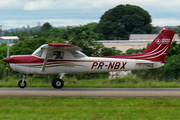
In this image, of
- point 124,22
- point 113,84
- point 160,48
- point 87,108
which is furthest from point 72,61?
point 124,22

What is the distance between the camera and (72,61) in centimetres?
1636

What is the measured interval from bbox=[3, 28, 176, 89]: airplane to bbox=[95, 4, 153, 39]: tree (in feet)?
214

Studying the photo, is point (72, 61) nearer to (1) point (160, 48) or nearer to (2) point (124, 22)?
(1) point (160, 48)

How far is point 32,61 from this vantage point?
16016 mm

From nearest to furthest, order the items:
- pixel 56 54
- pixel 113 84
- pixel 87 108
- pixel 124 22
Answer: pixel 87 108 → pixel 56 54 → pixel 113 84 → pixel 124 22

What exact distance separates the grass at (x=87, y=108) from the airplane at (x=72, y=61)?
12.9 feet

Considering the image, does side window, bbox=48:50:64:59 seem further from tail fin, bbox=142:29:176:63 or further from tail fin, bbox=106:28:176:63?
tail fin, bbox=142:29:176:63

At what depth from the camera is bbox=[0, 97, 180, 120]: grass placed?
8922 millimetres

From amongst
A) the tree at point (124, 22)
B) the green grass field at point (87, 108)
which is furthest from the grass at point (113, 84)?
the tree at point (124, 22)

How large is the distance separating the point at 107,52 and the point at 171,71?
6.80 meters

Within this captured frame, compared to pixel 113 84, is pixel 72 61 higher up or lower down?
higher up

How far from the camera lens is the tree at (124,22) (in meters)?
84.5

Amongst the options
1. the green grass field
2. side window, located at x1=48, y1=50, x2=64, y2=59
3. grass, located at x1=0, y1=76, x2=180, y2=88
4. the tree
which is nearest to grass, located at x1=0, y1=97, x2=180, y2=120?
the green grass field

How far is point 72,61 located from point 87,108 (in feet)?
21.0
